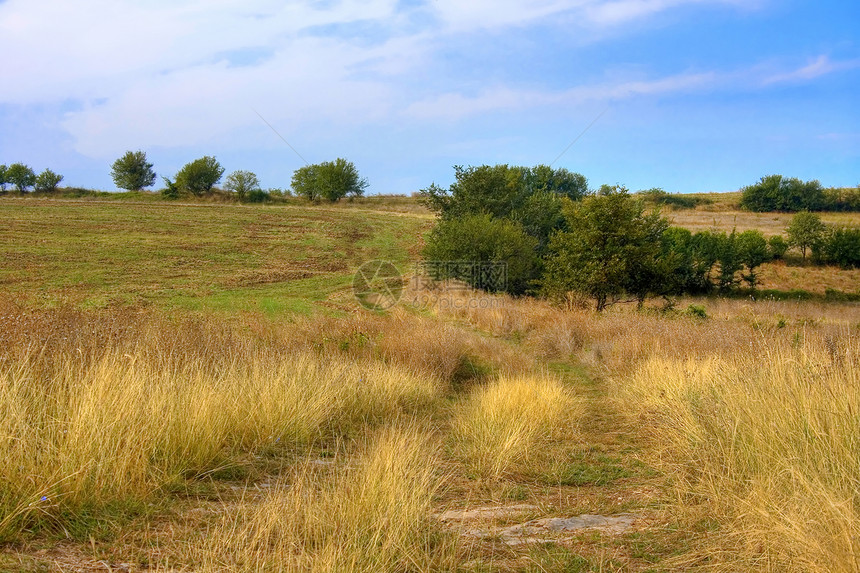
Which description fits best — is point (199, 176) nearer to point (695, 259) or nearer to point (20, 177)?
point (20, 177)

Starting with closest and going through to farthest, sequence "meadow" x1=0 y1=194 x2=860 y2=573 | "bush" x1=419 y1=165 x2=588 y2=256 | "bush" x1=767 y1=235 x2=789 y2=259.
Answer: "meadow" x1=0 y1=194 x2=860 y2=573 → "bush" x1=419 y1=165 x2=588 y2=256 → "bush" x1=767 y1=235 x2=789 y2=259

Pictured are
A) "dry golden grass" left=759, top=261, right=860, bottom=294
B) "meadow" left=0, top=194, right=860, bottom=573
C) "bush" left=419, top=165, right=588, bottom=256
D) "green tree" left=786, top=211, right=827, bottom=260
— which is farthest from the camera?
"green tree" left=786, top=211, right=827, bottom=260

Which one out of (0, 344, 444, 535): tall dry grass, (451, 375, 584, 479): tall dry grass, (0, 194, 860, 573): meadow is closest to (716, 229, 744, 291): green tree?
(0, 194, 860, 573): meadow

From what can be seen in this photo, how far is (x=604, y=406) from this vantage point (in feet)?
31.3

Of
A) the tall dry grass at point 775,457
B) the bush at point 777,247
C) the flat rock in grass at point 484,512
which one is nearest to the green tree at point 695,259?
the bush at point 777,247

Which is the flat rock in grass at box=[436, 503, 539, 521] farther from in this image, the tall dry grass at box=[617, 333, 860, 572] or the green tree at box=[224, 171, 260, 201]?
the green tree at box=[224, 171, 260, 201]

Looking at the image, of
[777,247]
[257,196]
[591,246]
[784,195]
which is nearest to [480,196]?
[591,246]

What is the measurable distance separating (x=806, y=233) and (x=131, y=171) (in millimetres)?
74519

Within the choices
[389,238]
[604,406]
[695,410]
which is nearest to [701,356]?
[604,406]

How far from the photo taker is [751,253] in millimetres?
46500

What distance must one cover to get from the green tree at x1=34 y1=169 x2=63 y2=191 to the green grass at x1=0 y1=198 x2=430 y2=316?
1581cm

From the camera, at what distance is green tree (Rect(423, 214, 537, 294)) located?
2939 centimetres

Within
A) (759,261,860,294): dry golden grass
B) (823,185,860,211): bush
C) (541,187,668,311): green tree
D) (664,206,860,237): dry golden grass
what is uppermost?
(823,185,860,211): bush

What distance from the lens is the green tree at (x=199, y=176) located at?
68.2 m
